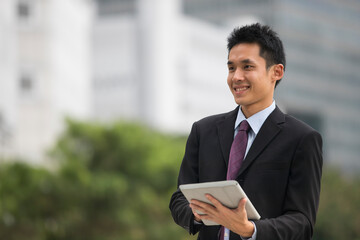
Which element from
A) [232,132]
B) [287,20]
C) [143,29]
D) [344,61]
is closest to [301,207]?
[232,132]

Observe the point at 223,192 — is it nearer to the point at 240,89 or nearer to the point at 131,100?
the point at 240,89

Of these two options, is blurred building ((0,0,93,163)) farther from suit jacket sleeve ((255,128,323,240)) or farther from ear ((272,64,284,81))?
suit jacket sleeve ((255,128,323,240))

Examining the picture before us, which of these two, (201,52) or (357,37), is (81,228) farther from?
(357,37)

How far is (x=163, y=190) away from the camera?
4438 cm

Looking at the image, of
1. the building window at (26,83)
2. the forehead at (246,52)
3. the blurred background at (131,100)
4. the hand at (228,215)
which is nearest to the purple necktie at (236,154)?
the hand at (228,215)

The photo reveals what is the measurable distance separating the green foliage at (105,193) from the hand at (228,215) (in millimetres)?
26986

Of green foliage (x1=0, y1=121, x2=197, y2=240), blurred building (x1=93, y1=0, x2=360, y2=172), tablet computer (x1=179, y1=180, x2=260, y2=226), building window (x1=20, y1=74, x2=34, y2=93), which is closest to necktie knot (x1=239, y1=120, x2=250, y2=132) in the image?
tablet computer (x1=179, y1=180, x2=260, y2=226)

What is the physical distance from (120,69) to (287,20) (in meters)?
24.3

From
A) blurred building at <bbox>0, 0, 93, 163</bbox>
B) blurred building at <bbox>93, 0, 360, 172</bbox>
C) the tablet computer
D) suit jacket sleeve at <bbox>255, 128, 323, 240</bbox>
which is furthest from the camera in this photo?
blurred building at <bbox>93, 0, 360, 172</bbox>

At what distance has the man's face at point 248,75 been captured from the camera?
4.27m

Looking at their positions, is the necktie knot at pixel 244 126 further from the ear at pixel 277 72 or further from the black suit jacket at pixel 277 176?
the ear at pixel 277 72

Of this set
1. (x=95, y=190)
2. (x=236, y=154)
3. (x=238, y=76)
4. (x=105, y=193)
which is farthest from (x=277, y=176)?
(x=105, y=193)

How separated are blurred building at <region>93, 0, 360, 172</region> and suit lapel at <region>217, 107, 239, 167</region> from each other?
86242mm

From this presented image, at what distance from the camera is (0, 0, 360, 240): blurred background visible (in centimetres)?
3566
